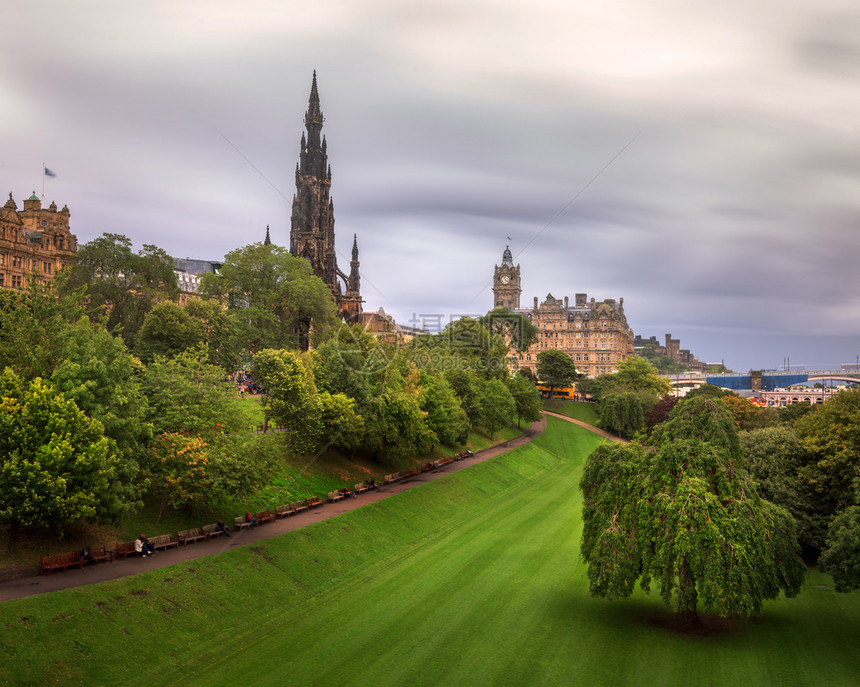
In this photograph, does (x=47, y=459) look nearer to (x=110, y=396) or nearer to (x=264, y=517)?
(x=110, y=396)

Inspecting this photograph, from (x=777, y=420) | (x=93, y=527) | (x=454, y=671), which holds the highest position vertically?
(x=777, y=420)

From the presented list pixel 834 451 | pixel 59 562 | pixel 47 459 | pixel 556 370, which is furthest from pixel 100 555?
pixel 556 370

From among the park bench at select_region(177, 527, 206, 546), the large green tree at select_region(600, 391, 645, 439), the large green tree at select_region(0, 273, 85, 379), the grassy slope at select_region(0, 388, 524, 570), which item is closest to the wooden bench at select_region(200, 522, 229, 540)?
the park bench at select_region(177, 527, 206, 546)

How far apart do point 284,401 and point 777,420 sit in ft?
138

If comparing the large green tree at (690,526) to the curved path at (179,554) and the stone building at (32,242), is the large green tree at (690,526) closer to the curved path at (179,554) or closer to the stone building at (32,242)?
the curved path at (179,554)

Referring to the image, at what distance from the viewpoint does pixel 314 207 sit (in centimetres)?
11869

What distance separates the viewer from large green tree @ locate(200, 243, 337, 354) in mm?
84000

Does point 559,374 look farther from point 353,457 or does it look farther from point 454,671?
point 454,671

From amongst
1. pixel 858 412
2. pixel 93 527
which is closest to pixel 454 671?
pixel 93 527

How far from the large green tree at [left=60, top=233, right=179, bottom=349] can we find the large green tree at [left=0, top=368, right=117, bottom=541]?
134 ft

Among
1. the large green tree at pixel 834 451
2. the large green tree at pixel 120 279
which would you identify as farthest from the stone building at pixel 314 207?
the large green tree at pixel 834 451

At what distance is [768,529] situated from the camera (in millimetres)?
30688

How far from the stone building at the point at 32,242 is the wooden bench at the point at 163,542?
56.9 m

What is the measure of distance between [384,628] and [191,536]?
12.2m
